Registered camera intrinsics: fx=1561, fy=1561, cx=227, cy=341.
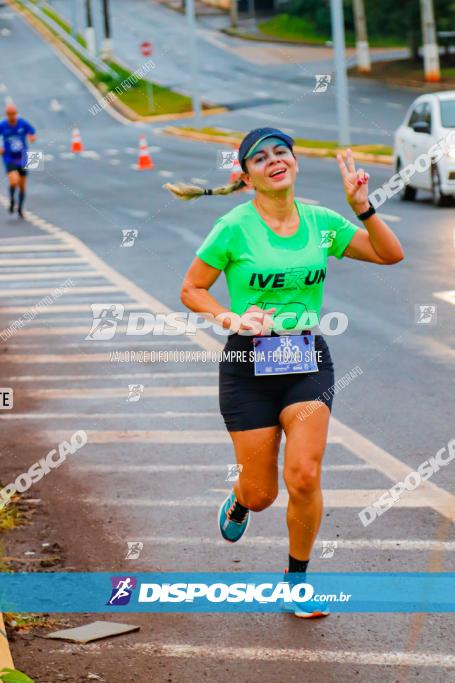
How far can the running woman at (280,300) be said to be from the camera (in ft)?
21.9

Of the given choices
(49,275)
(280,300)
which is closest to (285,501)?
(280,300)

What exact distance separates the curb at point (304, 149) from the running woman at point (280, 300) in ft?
77.4

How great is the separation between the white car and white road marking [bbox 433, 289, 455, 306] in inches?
327

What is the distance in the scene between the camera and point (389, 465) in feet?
31.0

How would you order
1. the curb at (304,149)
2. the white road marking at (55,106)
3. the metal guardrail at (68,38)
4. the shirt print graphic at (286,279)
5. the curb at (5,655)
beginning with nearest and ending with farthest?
the curb at (5,655) → the shirt print graphic at (286,279) → the curb at (304,149) → the white road marking at (55,106) → the metal guardrail at (68,38)

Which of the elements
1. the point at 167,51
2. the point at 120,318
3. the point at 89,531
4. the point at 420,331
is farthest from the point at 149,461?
the point at 167,51

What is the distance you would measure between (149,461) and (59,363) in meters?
3.98

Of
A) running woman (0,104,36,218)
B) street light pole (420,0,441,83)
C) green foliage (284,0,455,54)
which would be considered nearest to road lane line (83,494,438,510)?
running woman (0,104,36,218)

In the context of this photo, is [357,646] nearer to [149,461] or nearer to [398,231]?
[149,461]

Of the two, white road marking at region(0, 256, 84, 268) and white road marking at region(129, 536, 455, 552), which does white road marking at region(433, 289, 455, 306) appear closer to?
white road marking at region(0, 256, 84, 268)

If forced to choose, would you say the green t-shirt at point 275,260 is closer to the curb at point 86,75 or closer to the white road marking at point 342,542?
the white road marking at point 342,542

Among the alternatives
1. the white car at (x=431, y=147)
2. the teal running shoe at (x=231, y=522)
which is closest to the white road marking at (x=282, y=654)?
the teal running shoe at (x=231, y=522)

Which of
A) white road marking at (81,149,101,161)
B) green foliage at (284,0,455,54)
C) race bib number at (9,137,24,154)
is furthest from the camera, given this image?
green foliage at (284,0,455,54)

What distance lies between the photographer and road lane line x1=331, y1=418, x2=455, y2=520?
27.9ft
